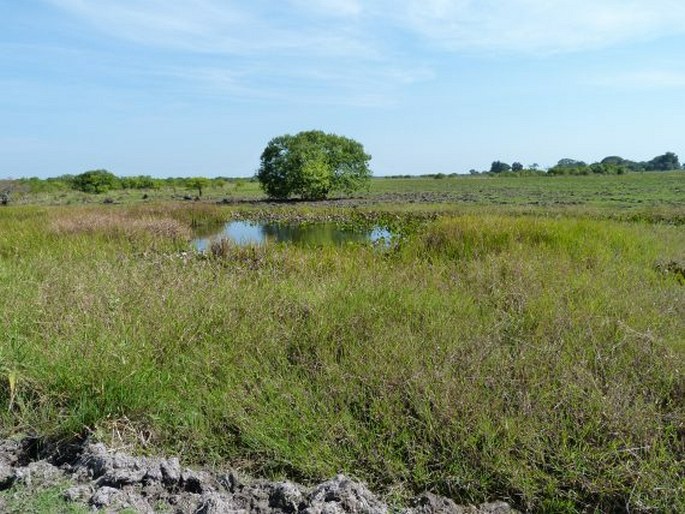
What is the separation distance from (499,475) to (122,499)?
82.8 inches

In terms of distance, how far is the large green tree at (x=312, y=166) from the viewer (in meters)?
A: 39.8

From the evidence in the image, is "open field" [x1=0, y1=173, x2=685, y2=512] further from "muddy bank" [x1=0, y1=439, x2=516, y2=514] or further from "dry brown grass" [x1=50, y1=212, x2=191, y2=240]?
"dry brown grass" [x1=50, y1=212, x2=191, y2=240]

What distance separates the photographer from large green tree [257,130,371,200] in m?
39.8

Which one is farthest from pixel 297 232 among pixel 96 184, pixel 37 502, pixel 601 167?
pixel 601 167

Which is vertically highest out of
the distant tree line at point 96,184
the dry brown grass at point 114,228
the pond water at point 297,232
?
the distant tree line at point 96,184

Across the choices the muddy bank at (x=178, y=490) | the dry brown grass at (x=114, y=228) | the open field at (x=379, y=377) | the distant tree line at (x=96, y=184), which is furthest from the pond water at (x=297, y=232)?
the distant tree line at (x=96, y=184)

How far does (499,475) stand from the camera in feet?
10.4

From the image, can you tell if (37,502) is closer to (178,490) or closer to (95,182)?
(178,490)

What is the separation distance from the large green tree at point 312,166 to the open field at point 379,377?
1316 inches

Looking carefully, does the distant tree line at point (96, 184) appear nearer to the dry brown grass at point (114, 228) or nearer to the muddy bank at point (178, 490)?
the dry brown grass at point (114, 228)

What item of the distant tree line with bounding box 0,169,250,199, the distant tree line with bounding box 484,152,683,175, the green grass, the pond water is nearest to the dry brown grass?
the pond water

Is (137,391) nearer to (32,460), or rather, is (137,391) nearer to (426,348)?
(32,460)

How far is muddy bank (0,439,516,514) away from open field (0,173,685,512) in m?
0.21

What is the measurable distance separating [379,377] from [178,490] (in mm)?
1592
